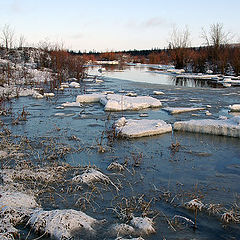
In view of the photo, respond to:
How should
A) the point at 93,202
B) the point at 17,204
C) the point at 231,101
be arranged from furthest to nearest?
the point at 231,101, the point at 93,202, the point at 17,204

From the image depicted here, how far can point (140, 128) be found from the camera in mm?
5730

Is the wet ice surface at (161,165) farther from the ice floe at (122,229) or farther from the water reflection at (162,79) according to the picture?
the water reflection at (162,79)

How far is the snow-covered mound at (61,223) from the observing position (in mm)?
2475

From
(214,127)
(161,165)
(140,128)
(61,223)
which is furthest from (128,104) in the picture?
(61,223)

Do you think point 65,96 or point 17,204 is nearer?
point 17,204

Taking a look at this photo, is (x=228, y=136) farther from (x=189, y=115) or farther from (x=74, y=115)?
(x=74, y=115)

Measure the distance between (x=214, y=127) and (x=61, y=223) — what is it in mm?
4074

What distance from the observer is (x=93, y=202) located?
3084 millimetres

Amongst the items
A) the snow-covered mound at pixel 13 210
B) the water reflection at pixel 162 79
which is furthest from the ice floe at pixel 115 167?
the water reflection at pixel 162 79

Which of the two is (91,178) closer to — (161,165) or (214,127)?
(161,165)

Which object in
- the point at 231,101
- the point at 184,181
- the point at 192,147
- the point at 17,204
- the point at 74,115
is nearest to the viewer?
the point at 17,204

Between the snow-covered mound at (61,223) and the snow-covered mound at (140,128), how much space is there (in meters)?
2.91

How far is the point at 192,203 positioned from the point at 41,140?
320 cm

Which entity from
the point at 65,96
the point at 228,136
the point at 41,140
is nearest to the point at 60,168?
the point at 41,140
